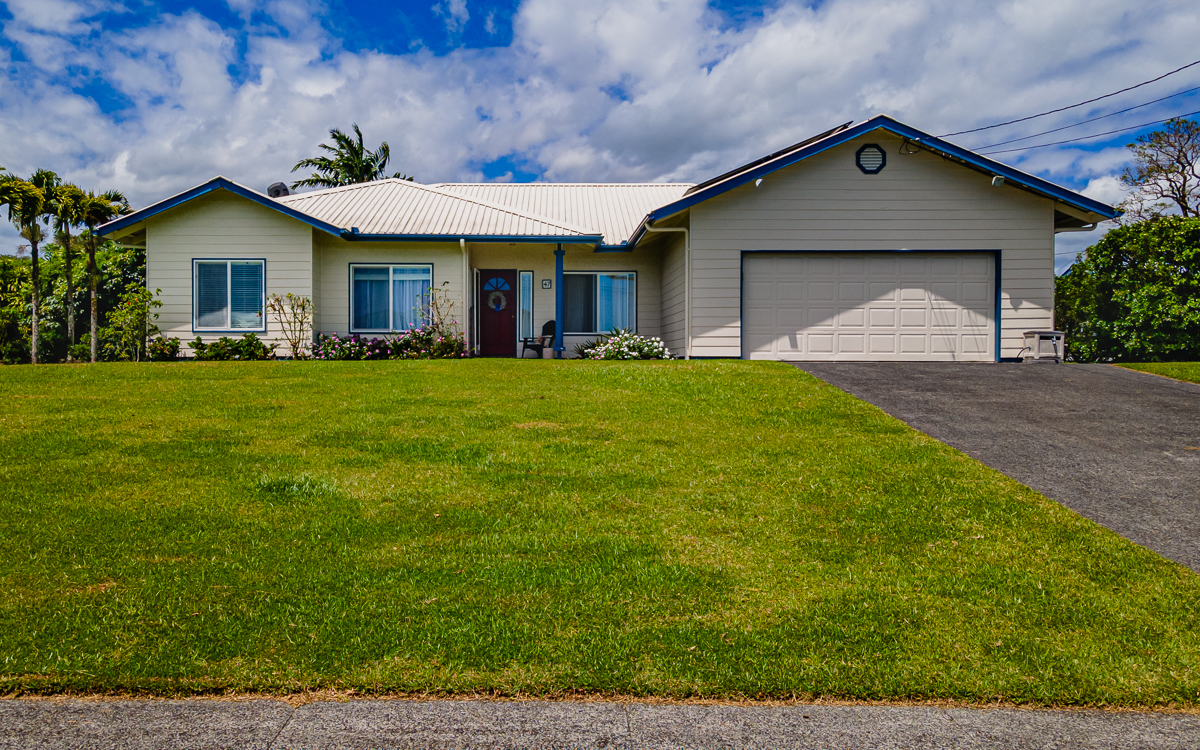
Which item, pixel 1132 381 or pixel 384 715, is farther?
pixel 1132 381

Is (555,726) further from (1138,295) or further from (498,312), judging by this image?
(1138,295)

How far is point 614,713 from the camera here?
3090 millimetres

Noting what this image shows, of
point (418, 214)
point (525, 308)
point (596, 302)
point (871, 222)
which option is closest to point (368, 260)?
point (418, 214)

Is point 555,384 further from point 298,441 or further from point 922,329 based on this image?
point 922,329

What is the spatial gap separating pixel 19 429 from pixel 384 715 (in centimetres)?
673

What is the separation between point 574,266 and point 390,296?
4.52 m

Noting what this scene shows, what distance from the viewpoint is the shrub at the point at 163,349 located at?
15.5 meters

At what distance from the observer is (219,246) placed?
16.1 meters

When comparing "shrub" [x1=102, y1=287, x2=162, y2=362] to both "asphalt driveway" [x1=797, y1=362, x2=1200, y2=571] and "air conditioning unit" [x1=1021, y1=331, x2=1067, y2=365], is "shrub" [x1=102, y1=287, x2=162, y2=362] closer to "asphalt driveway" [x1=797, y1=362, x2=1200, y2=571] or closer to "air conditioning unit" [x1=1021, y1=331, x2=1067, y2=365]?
"asphalt driveway" [x1=797, y1=362, x2=1200, y2=571]

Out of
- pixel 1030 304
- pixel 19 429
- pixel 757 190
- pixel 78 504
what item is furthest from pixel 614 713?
pixel 1030 304

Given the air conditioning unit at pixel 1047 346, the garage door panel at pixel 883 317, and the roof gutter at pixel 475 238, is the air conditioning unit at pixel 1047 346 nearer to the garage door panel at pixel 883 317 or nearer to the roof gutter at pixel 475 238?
the garage door panel at pixel 883 317

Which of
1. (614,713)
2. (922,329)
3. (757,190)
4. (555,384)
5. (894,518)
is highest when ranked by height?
(757,190)

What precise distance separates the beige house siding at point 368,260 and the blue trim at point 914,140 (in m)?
5.47

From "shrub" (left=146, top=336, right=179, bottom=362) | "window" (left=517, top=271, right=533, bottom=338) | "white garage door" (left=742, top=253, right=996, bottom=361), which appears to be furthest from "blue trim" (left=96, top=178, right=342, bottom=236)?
"white garage door" (left=742, top=253, right=996, bottom=361)
